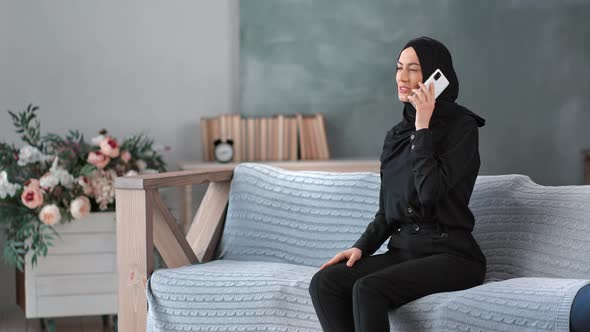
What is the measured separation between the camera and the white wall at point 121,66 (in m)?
4.57

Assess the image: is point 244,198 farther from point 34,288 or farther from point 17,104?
point 17,104

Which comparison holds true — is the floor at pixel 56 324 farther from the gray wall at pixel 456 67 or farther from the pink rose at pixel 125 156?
the gray wall at pixel 456 67

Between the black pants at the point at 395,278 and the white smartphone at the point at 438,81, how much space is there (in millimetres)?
393

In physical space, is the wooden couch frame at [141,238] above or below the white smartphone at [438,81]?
below

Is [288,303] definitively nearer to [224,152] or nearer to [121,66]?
[224,152]

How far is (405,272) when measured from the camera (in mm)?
2326

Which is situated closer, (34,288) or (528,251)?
(528,251)

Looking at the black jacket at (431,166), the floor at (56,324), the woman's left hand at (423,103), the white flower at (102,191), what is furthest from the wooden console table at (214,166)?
the woman's left hand at (423,103)

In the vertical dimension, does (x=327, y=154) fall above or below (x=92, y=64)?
below

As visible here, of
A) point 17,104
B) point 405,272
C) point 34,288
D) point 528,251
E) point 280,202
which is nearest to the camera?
point 405,272

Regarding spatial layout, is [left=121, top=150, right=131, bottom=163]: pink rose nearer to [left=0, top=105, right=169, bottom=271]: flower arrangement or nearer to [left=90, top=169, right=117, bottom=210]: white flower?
[left=0, top=105, right=169, bottom=271]: flower arrangement

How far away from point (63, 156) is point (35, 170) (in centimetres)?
14

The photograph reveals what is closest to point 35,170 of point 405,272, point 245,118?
point 245,118

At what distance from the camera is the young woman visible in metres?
2.31
